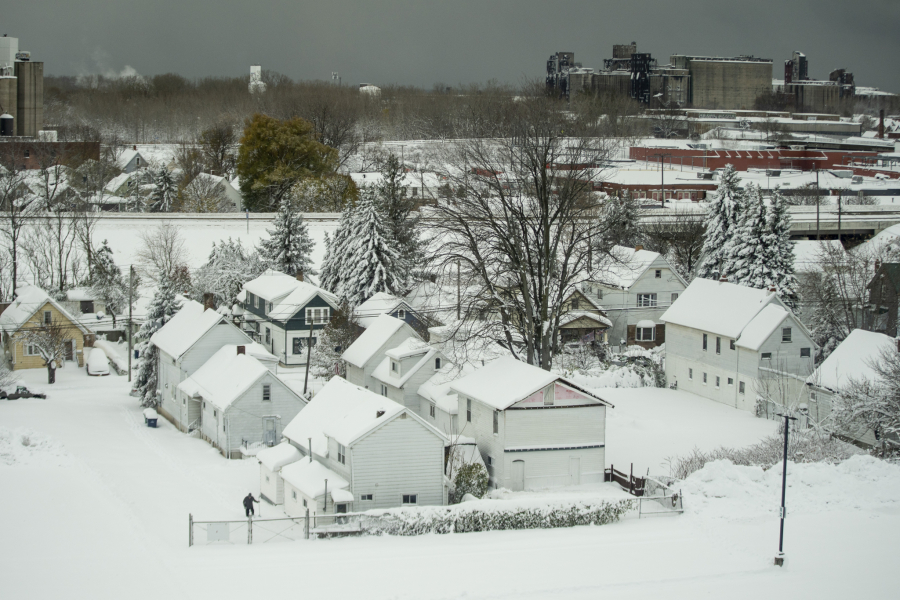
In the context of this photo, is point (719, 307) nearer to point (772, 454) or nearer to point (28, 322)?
point (772, 454)

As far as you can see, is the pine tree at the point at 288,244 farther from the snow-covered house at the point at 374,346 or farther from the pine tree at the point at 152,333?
the snow-covered house at the point at 374,346

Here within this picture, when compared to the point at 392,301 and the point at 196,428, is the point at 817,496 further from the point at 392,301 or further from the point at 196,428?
the point at 392,301

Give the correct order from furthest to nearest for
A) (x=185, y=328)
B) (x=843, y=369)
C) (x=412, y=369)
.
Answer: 1. (x=185, y=328)
2. (x=412, y=369)
3. (x=843, y=369)

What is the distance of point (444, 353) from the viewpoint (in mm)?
34906

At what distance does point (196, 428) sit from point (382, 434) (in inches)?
505

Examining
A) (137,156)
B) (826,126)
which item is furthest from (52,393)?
(826,126)

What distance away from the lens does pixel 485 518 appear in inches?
936

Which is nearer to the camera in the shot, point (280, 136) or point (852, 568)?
point (852, 568)

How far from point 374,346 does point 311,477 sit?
12246 millimetres

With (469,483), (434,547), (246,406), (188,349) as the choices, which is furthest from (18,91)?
(434,547)

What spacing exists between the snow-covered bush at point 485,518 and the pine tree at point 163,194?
53.6 m

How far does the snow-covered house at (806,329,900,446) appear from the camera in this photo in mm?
32031

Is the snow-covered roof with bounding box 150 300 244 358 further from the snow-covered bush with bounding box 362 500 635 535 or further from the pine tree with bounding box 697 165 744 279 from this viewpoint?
the pine tree with bounding box 697 165 744 279

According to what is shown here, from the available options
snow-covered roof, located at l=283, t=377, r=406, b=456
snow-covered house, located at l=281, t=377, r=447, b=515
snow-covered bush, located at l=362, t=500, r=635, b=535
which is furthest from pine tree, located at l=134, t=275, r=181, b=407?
snow-covered bush, located at l=362, t=500, r=635, b=535
